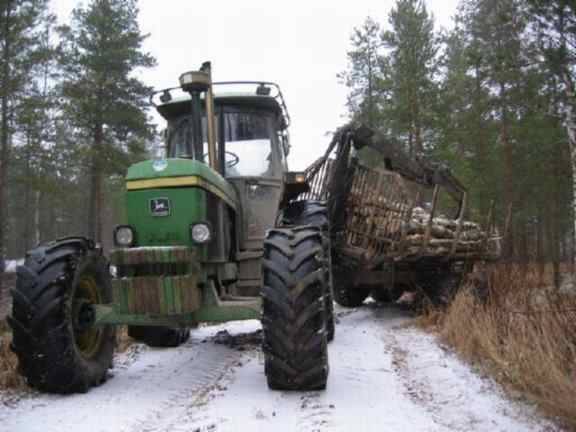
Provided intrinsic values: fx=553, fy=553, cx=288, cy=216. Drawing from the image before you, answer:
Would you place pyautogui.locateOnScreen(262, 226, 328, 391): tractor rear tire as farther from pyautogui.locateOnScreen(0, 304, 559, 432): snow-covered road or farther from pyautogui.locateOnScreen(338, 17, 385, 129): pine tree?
pyautogui.locateOnScreen(338, 17, 385, 129): pine tree

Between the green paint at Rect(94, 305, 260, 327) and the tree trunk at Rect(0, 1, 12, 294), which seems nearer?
the green paint at Rect(94, 305, 260, 327)

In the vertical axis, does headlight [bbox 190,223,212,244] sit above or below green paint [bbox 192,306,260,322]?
above

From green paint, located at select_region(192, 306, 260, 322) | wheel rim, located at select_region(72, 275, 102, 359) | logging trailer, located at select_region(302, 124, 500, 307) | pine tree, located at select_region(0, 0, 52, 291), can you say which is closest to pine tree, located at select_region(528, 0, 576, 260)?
logging trailer, located at select_region(302, 124, 500, 307)

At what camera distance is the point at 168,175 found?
4.88 metres

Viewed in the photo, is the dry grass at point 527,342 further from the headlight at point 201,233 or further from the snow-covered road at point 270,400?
the headlight at point 201,233

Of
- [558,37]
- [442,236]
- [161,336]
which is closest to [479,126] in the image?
[558,37]

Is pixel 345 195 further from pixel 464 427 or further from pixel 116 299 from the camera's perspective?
pixel 464 427

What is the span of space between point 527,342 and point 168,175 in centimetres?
343

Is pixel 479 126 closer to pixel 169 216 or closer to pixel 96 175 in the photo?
pixel 96 175

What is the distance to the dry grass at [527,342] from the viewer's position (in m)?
3.71

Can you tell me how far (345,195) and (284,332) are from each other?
16.4 ft

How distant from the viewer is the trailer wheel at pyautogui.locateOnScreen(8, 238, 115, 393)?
4.52 m

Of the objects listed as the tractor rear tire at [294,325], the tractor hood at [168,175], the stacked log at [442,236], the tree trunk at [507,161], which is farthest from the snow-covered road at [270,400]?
the tree trunk at [507,161]

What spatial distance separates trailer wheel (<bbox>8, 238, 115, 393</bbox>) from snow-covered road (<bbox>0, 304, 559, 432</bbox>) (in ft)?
0.57
